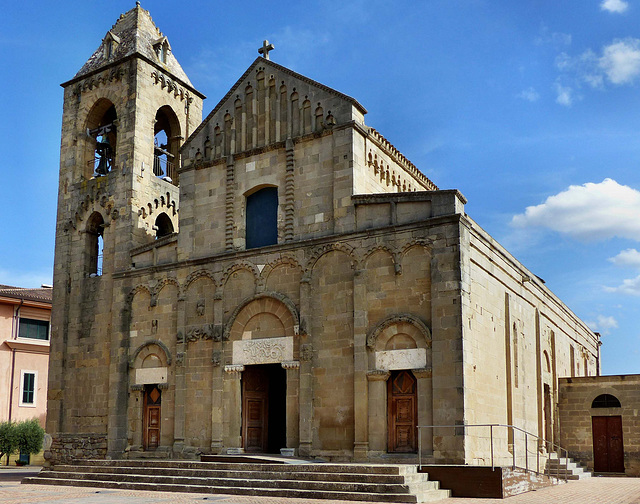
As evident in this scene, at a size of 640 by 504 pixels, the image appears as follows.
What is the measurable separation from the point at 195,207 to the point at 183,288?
2.99 metres

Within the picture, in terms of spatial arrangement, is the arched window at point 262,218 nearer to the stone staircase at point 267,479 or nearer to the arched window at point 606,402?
the stone staircase at point 267,479

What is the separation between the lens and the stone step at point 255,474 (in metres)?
18.0

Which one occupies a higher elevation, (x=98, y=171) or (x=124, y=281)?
(x=98, y=171)

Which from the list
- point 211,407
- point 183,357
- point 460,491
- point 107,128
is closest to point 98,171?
point 107,128

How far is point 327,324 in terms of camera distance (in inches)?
912

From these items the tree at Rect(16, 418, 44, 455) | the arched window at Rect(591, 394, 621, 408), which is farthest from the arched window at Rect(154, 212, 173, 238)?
the arched window at Rect(591, 394, 621, 408)

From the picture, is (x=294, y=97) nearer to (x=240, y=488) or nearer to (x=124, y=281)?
(x=124, y=281)

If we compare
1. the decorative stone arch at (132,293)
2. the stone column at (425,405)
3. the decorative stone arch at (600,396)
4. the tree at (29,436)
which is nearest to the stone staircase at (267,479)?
the stone column at (425,405)

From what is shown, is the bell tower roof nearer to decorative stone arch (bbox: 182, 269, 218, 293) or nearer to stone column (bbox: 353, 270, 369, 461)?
decorative stone arch (bbox: 182, 269, 218, 293)

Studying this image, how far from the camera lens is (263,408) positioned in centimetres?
2577

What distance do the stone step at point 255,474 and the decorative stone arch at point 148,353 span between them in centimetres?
469

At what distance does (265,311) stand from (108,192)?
9.67 m

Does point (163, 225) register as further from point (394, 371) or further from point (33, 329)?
point (33, 329)

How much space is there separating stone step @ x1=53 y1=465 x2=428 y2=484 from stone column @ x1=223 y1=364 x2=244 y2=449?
3.40 meters
